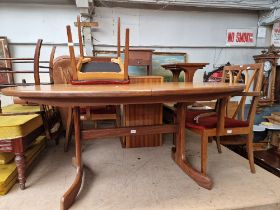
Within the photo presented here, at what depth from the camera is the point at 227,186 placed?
154cm

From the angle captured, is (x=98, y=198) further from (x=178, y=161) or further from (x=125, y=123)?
(x=125, y=123)

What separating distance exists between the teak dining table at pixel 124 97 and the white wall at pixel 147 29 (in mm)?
3422

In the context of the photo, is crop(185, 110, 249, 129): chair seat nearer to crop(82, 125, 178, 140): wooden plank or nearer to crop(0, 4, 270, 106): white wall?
crop(82, 125, 178, 140): wooden plank

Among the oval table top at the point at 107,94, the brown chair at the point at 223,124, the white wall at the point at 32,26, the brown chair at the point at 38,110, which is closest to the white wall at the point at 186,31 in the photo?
the white wall at the point at 32,26

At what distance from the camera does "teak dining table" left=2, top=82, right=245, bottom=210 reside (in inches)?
39.1

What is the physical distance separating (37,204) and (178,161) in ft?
4.00

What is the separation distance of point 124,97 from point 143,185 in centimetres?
83

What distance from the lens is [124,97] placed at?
1.12 meters

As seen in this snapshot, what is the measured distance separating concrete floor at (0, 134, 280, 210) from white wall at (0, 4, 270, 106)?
3.24m

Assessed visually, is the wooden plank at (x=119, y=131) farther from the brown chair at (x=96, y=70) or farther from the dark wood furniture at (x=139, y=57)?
the dark wood furniture at (x=139, y=57)

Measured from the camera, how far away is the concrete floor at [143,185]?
1.33m

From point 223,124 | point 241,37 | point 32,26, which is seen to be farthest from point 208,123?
point 241,37

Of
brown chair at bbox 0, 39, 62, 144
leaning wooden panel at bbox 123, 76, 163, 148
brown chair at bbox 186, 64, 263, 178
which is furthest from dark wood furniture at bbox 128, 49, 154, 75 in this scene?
brown chair at bbox 186, 64, 263, 178

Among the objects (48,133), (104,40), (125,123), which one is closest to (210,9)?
(104,40)
